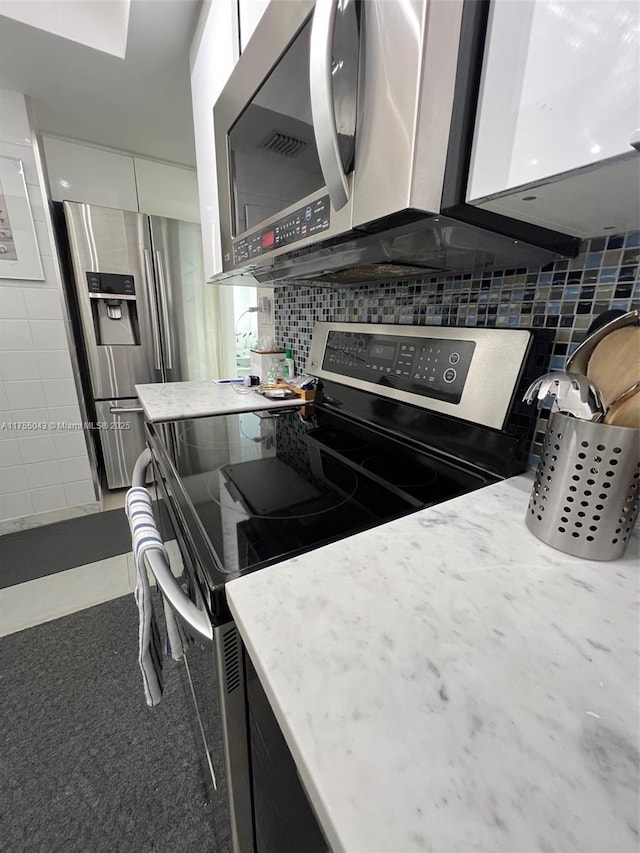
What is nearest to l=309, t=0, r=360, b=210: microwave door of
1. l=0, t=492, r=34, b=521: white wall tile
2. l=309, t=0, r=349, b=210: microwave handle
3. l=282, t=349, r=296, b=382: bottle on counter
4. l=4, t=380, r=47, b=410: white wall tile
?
l=309, t=0, r=349, b=210: microwave handle

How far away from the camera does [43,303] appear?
1891 millimetres

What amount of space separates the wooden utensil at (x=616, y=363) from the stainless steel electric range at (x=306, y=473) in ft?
0.50

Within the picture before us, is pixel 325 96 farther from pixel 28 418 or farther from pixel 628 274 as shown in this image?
pixel 28 418

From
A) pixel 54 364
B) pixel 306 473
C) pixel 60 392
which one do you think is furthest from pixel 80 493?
pixel 306 473

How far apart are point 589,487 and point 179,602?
0.54 m

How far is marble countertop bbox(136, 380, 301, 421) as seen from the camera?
1158 mm

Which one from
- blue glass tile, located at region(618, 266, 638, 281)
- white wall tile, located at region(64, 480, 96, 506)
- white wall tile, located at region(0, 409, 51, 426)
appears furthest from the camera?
white wall tile, located at region(64, 480, 96, 506)

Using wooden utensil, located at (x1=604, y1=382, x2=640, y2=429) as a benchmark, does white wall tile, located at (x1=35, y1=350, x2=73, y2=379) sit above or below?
below

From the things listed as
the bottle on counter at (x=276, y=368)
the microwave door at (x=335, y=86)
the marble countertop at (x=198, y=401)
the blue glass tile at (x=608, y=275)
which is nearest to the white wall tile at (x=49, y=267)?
the marble countertop at (x=198, y=401)

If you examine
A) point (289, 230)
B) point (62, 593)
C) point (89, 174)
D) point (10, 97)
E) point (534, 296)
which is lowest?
point (62, 593)

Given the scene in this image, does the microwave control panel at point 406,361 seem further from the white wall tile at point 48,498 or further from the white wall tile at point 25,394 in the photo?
the white wall tile at point 48,498

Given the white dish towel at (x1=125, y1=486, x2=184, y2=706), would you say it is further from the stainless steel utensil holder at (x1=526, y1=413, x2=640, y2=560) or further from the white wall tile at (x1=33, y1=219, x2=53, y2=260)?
the white wall tile at (x1=33, y1=219, x2=53, y2=260)

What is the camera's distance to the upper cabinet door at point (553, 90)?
317 millimetres

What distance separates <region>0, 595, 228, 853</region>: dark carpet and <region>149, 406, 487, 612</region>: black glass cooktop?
62cm
